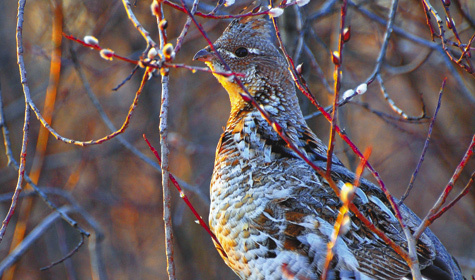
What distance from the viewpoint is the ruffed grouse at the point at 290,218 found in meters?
2.73

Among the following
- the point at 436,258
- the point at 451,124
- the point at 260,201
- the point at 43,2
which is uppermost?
the point at 43,2

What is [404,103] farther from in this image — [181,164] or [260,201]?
[260,201]

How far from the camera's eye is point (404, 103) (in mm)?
11555

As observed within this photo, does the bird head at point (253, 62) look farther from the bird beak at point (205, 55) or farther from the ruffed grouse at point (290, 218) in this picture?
the ruffed grouse at point (290, 218)

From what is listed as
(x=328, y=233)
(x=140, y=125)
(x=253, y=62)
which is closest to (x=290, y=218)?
(x=328, y=233)

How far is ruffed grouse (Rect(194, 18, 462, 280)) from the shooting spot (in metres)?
2.73

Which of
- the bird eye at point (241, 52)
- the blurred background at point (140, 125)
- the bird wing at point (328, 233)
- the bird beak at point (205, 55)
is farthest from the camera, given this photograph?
the blurred background at point (140, 125)

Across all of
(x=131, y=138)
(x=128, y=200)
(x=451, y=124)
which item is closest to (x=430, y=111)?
(x=451, y=124)

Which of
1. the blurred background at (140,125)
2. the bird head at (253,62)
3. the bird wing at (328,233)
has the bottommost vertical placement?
the bird wing at (328,233)

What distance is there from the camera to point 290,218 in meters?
2.82

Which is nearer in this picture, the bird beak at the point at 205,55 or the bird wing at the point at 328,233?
the bird wing at the point at 328,233

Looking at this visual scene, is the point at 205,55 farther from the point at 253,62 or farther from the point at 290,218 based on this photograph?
the point at 290,218

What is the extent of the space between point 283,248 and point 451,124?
5.71m

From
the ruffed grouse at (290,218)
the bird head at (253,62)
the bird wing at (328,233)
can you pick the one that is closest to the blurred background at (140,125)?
the bird head at (253,62)
